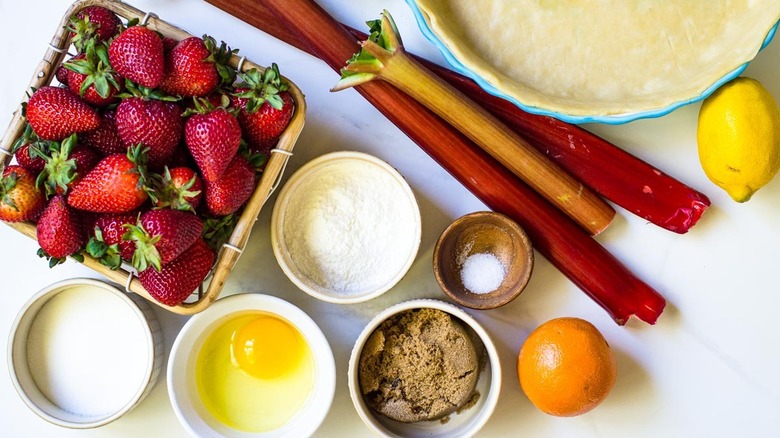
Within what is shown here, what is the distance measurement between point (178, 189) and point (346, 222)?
332 mm

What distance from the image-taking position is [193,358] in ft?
4.68

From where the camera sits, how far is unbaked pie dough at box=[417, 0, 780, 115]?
51.1 inches

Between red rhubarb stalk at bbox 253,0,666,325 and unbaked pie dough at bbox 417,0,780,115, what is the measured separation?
180 mm

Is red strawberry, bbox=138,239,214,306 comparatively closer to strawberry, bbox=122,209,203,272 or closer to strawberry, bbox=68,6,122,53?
strawberry, bbox=122,209,203,272

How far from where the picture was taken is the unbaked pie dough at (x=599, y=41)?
4.26 feet

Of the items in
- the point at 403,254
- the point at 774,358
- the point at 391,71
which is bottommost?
the point at 403,254

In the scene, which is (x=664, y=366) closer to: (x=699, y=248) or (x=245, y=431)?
(x=699, y=248)

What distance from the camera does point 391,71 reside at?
134 cm

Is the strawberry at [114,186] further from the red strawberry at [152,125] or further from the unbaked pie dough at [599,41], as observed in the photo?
the unbaked pie dough at [599,41]

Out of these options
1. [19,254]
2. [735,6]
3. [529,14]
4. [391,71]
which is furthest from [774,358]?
[19,254]

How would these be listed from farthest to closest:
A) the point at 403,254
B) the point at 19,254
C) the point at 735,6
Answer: the point at 19,254, the point at 403,254, the point at 735,6

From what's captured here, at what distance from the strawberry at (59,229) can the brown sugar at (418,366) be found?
574 millimetres

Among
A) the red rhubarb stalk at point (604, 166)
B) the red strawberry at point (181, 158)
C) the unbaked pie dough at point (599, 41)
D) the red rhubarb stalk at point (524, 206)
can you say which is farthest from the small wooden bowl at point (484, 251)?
the red strawberry at point (181, 158)

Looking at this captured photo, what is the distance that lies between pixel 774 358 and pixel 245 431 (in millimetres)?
1077
